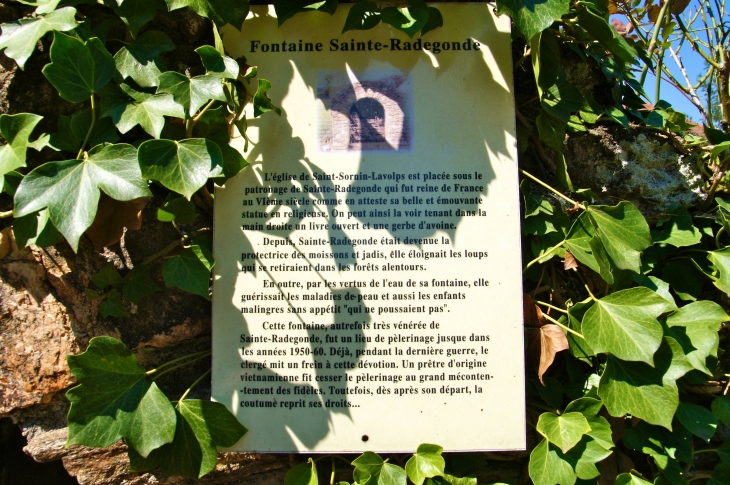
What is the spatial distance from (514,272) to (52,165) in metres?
1.08

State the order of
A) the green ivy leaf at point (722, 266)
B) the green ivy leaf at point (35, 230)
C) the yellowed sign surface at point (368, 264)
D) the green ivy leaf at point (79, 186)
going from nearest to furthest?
1. the green ivy leaf at point (79, 186)
2. the green ivy leaf at point (35, 230)
3. the yellowed sign surface at point (368, 264)
4. the green ivy leaf at point (722, 266)

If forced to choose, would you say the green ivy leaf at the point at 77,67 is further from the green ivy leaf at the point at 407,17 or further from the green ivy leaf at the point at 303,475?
the green ivy leaf at the point at 303,475

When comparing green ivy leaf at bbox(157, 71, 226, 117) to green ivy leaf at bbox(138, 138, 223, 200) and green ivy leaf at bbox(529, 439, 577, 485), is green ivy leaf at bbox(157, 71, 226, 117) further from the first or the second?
green ivy leaf at bbox(529, 439, 577, 485)

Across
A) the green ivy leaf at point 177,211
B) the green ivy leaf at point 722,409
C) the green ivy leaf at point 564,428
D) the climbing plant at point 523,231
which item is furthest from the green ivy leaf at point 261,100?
the green ivy leaf at point 722,409

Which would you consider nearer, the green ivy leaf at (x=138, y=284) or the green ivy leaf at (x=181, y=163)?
the green ivy leaf at (x=181, y=163)

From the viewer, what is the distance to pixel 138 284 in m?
1.27

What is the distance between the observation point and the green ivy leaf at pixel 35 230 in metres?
1.13

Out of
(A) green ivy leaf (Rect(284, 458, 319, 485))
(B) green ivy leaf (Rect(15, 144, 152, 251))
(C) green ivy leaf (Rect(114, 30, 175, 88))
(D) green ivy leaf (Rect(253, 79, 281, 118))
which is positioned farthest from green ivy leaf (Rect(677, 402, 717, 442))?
(C) green ivy leaf (Rect(114, 30, 175, 88))

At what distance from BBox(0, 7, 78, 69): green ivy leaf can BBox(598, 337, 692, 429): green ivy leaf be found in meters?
1.49

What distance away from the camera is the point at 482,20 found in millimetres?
1331

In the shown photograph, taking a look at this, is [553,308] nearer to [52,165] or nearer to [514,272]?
[514,272]

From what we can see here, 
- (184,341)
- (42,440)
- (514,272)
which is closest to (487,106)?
(514,272)

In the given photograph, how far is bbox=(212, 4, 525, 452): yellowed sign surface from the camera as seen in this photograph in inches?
48.7

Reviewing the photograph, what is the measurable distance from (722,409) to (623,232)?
60 cm
